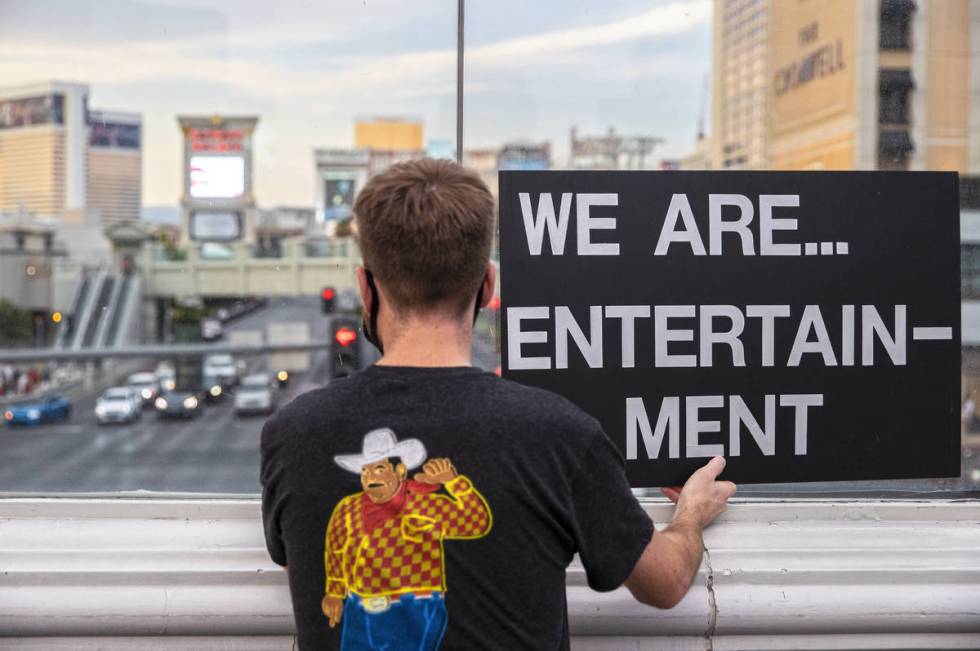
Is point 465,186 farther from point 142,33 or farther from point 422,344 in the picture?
point 142,33

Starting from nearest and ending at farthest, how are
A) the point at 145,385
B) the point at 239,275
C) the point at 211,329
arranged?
1. the point at 239,275
2. the point at 211,329
3. the point at 145,385

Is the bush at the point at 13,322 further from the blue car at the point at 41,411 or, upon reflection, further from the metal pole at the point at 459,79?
the metal pole at the point at 459,79

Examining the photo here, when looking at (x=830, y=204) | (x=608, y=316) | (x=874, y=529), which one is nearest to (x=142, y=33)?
(x=608, y=316)

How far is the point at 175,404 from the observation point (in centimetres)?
564

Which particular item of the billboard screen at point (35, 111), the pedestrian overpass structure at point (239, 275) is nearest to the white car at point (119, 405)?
the pedestrian overpass structure at point (239, 275)

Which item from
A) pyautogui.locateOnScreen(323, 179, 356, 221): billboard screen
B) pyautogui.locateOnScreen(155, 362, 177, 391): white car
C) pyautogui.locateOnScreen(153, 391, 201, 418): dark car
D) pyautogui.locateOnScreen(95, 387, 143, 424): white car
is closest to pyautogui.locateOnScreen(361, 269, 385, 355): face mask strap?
pyautogui.locateOnScreen(323, 179, 356, 221): billboard screen

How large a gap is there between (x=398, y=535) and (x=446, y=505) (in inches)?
2.5

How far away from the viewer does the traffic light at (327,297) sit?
231cm

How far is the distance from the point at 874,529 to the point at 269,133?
2933 mm

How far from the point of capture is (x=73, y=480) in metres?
2.01

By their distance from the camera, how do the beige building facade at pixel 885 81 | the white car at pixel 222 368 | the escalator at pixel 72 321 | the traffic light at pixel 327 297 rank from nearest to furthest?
the beige building facade at pixel 885 81
the traffic light at pixel 327 297
the white car at pixel 222 368
the escalator at pixel 72 321

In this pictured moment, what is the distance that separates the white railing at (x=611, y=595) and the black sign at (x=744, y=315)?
164 millimetres

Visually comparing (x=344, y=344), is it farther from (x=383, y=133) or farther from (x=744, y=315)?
(x=744, y=315)

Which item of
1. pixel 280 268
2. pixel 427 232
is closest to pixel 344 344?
pixel 280 268
